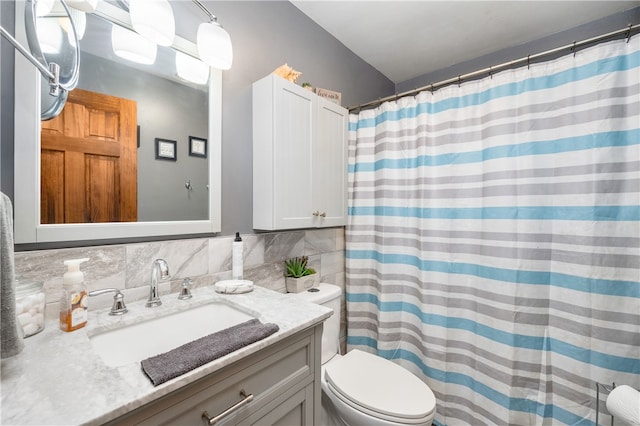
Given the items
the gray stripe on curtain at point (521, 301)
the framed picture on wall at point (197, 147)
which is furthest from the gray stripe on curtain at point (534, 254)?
the framed picture on wall at point (197, 147)

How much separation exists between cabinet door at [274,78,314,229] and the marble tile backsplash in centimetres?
20

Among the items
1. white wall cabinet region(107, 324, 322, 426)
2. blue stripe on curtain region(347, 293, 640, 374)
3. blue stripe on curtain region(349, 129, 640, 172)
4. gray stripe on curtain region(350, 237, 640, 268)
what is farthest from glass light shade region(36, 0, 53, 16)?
blue stripe on curtain region(347, 293, 640, 374)

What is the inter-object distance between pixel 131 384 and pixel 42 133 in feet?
2.68

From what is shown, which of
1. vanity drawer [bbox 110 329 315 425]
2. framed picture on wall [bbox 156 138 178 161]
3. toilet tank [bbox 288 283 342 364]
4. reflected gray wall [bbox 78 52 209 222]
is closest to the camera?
vanity drawer [bbox 110 329 315 425]

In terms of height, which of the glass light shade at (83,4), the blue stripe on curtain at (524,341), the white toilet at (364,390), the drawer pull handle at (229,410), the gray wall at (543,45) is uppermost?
the gray wall at (543,45)

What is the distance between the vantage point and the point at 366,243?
1860mm

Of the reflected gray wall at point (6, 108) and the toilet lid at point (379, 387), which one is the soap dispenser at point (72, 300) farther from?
the toilet lid at point (379, 387)

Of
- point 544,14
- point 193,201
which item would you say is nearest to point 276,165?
point 193,201

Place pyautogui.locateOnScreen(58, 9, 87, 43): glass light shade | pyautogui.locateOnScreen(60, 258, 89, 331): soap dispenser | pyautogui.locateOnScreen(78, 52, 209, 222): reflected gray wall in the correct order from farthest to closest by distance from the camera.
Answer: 1. pyautogui.locateOnScreen(78, 52, 209, 222): reflected gray wall
2. pyautogui.locateOnScreen(58, 9, 87, 43): glass light shade
3. pyautogui.locateOnScreen(60, 258, 89, 331): soap dispenser

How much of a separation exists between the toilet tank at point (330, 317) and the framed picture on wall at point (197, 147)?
849 millimetres

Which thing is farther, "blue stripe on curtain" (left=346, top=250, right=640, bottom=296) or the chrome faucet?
"blue stripe on curtain" (left=346, top=250, right=640, bottom=296)

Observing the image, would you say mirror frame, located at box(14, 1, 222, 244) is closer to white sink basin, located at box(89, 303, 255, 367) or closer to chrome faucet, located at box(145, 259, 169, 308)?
chrome faucet, located at box(145, 259, 169, 308)

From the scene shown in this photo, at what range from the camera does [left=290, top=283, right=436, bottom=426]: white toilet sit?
110 cm

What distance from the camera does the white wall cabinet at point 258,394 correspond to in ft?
1.94
